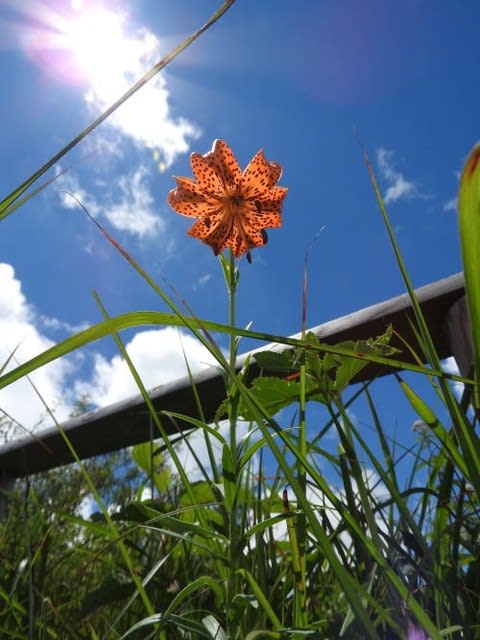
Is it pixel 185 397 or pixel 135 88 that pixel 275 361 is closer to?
pixel 135 88

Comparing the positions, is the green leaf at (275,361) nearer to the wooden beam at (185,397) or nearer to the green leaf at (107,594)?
the wooden beam at (185,397)

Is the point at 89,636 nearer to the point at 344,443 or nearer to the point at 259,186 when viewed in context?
the point at 344,443

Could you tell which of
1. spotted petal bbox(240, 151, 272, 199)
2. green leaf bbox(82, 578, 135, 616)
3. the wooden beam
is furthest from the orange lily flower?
green leaf bbox(82, 578, 135, 616)

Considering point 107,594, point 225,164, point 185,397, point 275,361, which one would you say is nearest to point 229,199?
point 225,164

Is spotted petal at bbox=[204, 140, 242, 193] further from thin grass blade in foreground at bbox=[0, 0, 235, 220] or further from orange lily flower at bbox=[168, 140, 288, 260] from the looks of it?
thin grass blade in foreground at bbox=[0, 0, 235, 220]

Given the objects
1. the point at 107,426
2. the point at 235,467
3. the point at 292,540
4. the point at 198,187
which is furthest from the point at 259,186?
the point at 107,426

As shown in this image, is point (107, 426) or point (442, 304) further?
point (107, 426)
